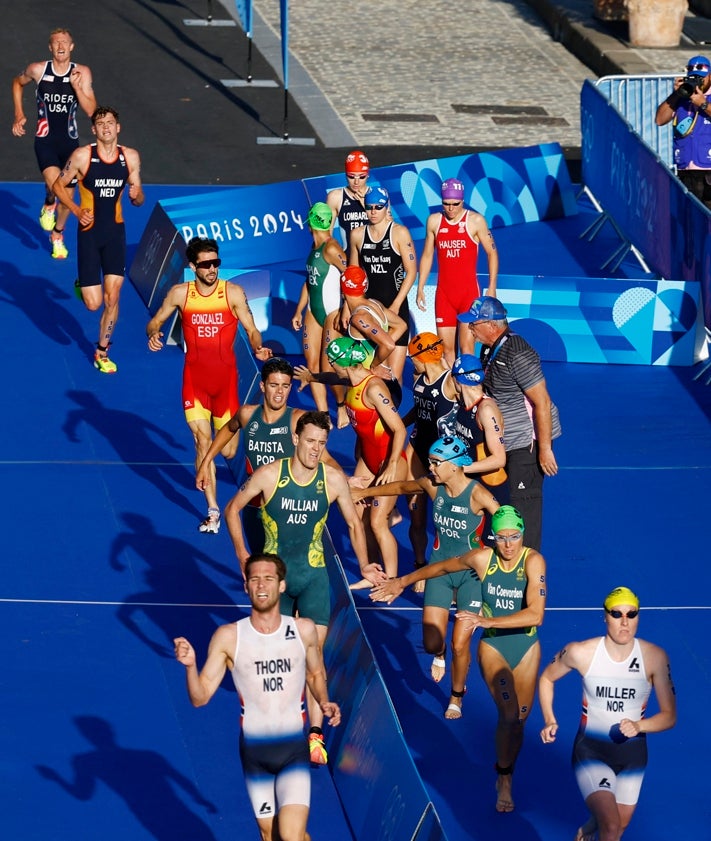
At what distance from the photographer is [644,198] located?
19.8 meters

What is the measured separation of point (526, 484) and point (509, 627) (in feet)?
8.20

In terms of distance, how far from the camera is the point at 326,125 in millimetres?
25781

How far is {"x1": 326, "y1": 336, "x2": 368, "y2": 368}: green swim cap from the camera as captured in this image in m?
12.5

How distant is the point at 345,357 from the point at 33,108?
1451cm

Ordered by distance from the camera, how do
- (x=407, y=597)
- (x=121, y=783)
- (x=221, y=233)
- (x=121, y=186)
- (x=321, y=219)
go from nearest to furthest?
1. (x=121, y=783)
2. (x=407, y=597)
3. (x=321, y=219)
4. (x=121, y=186)
5. (x=221, y=233)

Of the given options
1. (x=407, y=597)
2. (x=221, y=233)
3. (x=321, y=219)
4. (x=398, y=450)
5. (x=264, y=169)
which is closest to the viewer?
(x=398, y=450)

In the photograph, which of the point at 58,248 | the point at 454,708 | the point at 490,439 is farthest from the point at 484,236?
the point at 58,248

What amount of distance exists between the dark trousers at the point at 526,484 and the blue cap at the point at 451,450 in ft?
3.50

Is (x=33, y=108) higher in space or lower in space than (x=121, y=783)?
lower

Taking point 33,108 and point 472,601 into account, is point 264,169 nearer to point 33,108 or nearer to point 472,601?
point 33,108

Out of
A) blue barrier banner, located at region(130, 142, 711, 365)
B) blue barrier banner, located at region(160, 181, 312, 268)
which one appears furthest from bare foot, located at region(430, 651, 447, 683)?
blue barrier banner, located at region(160, 181, 312, 268)

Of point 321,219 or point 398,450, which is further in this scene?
point 321,219

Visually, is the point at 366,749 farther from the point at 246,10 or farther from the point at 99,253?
the point at 246,10

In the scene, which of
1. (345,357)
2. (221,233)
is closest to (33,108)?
(221,233)
